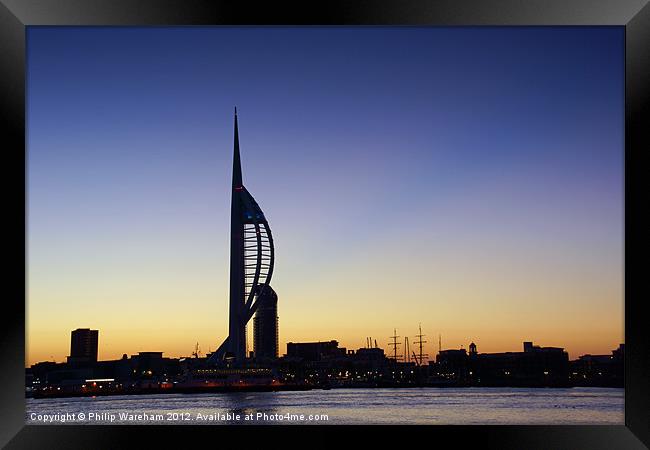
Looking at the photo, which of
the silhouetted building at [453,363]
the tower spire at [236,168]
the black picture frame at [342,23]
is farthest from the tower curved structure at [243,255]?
the black picture frame at [342,23]

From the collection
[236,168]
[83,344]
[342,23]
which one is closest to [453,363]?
[236,168]

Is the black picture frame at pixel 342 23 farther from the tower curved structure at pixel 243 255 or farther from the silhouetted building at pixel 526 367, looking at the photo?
the silhouetted building at pixel 526 367

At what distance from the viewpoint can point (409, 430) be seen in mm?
3973

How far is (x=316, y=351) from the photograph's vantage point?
33.1m

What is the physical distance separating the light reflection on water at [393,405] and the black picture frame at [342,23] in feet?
61.2

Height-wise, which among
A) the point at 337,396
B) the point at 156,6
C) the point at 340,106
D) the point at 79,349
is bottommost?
the point at 337,396

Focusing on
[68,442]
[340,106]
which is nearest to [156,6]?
[68,442]

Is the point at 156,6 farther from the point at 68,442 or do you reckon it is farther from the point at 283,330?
the point at 283,330

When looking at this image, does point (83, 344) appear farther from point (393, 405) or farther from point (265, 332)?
point (393, 405)

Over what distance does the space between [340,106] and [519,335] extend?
10584mm

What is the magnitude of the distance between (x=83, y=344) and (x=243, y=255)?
22.1 ft

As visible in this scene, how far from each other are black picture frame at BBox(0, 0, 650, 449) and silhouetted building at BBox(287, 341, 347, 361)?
1149 inches

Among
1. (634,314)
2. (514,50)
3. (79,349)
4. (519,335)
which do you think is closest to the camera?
(634,314)

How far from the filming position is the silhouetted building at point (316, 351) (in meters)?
33.1
